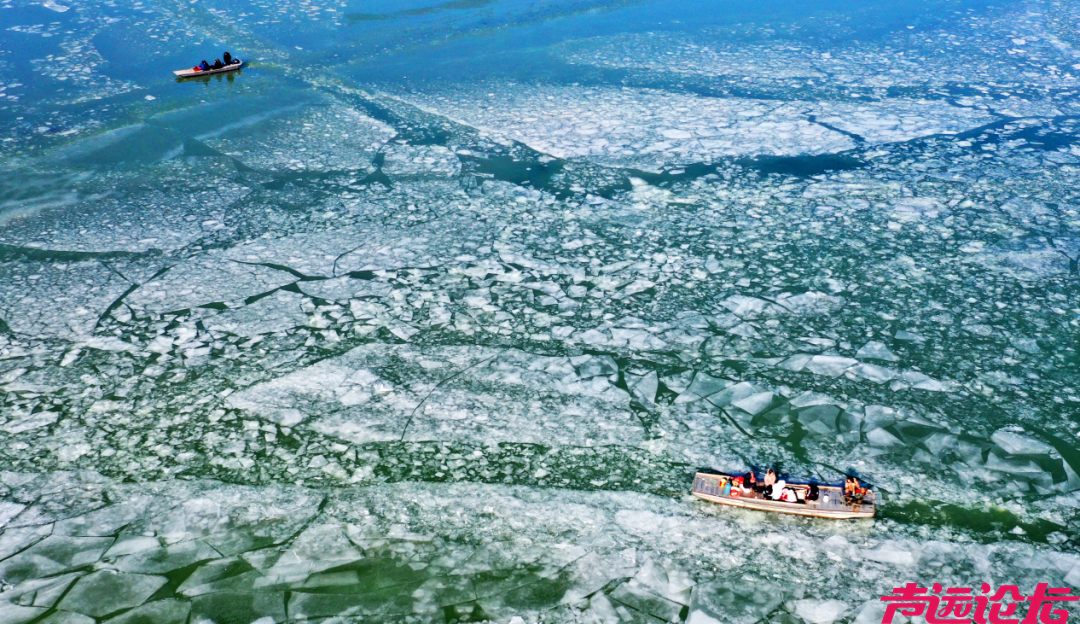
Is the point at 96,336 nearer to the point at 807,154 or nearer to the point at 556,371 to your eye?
the point at 556,371

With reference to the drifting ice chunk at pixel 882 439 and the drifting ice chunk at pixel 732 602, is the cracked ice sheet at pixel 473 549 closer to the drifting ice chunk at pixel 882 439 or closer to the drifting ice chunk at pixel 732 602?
the drifting ice chunk at pixel 732 602

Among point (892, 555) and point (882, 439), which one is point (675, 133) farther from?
point (892, 555)

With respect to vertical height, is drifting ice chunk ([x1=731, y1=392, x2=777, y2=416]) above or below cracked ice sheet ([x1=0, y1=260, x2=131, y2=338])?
below

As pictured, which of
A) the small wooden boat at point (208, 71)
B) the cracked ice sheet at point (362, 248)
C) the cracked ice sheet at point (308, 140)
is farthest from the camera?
the small wooden boat at point (208, 71)

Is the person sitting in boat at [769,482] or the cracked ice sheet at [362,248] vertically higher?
the cracked ice sheet at [362,248]

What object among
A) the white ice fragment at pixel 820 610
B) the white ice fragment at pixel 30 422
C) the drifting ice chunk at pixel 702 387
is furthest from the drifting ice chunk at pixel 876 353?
the white ice fragment at pixel 30 422

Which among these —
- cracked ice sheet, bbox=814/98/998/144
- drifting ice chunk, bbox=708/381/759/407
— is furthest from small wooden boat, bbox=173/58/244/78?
drifting ice chunk, bbox=708/381/759/407

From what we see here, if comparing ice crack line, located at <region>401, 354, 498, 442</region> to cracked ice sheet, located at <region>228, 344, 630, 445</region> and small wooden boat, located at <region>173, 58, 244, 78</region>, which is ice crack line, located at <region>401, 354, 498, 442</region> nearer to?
cracked ice sheet, located at <region>228, 344, 630, 445</region>
